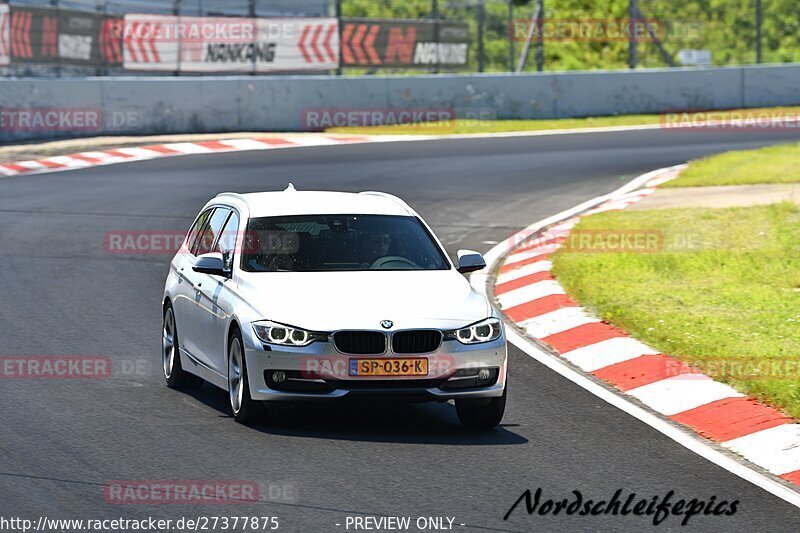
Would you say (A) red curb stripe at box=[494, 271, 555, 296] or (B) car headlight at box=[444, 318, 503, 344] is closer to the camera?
(B) car headlight at box=[444, 318, 503, 344]

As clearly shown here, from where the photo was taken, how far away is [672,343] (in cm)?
1248

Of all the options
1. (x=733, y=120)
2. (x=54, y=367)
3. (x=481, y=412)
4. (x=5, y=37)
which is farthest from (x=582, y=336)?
(x=733, y=120)

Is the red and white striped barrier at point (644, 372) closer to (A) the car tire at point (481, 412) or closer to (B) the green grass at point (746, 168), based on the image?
(A) the car tire at point (481, 412)

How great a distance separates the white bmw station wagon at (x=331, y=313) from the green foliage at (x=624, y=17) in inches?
1152

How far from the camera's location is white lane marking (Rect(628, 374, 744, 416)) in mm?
10680

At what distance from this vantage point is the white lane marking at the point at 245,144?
104ft

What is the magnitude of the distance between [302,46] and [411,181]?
47.0 feet

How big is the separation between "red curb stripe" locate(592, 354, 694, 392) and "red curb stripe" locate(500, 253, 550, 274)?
5.10m

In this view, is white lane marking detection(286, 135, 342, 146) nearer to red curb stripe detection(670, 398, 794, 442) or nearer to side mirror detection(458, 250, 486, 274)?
side mirror detection(458, 250, 486, 274)

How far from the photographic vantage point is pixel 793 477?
8.68m

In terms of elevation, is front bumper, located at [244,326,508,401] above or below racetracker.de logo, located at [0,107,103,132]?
above

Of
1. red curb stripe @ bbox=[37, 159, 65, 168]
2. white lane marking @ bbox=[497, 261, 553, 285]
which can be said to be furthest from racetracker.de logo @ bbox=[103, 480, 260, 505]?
red curb stripe @ bbox=[37, 159, 65, 168]

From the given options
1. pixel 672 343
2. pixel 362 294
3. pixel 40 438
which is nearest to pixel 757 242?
pixel 672 343

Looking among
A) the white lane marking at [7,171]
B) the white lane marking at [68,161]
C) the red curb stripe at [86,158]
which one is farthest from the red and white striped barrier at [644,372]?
the red curb stripe at [86,158]
